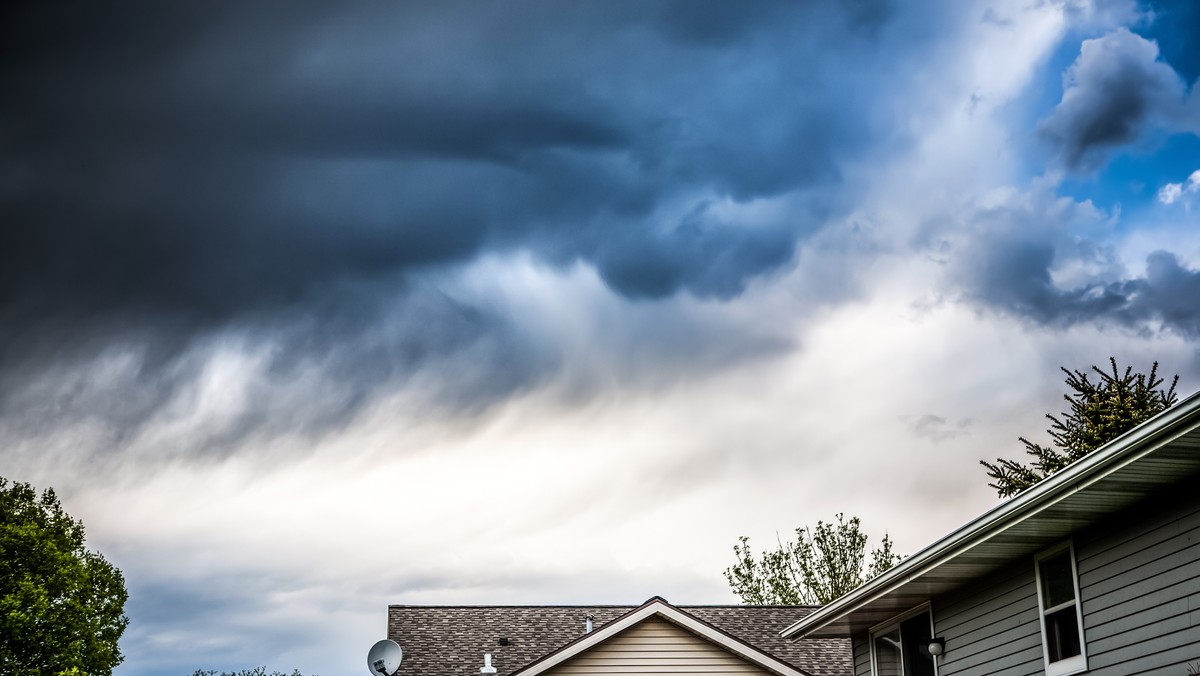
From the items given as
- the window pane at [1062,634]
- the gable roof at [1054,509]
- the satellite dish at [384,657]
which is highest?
the gable roof at [1054,509]

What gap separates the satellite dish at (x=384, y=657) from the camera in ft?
66.4

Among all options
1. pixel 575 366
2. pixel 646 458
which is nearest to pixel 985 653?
pixel 575 366

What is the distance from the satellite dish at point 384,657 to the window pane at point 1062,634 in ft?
38.0

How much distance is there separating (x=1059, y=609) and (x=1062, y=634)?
0.92 feet

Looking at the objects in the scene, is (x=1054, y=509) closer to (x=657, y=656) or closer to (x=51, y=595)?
(x=657, y=656)

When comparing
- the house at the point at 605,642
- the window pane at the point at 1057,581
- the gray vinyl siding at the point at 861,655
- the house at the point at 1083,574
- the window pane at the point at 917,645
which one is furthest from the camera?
the house at the point at 605,642

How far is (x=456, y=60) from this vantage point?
1994 cm

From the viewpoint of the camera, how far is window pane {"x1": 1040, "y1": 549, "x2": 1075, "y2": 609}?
1283cm

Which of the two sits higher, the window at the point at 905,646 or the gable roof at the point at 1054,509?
the gable roof at the point at 1054,509

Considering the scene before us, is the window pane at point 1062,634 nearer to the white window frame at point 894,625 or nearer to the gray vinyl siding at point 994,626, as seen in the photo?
the gray vinyl siding at point 994,626

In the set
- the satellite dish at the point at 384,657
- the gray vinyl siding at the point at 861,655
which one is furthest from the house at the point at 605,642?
the gray vinyl siding at the point at 861,655

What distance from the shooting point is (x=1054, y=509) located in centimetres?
1169

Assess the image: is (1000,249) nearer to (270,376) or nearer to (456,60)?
(456,60)

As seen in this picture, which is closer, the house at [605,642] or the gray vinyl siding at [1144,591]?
the gray vinyl siding at [1144,591]
